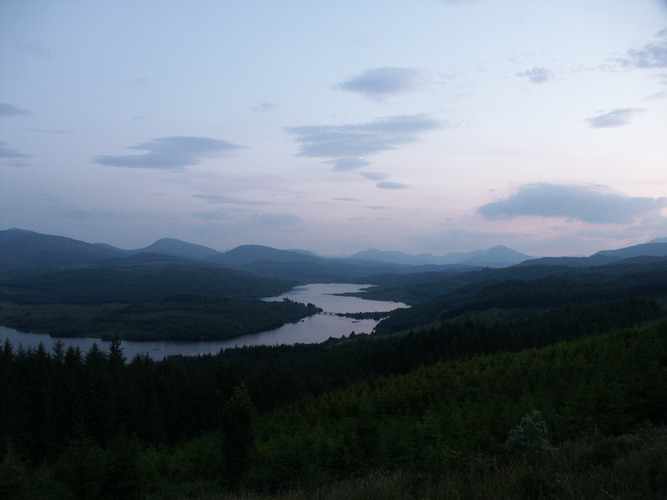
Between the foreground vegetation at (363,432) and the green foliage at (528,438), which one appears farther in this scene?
the green foliage at (528,438)

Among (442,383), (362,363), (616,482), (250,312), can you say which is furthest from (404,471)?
(250,312)

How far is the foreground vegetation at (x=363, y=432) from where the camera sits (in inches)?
343

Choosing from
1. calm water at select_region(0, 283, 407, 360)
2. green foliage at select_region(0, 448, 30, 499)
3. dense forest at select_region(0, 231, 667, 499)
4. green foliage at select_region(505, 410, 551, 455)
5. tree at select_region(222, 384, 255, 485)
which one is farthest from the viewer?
calm water at select_region(0, 283, 407, 360)

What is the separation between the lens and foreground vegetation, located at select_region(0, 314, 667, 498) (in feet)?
28.6

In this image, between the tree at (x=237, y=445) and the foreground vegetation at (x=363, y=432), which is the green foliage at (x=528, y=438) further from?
the tree at (x=237, y=445)

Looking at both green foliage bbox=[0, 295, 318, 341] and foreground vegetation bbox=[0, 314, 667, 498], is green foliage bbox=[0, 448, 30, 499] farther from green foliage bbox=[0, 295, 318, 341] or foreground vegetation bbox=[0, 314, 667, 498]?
green foliage bbox=[0, 295, 318, 341]

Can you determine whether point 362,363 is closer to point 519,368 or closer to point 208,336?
point 519,368

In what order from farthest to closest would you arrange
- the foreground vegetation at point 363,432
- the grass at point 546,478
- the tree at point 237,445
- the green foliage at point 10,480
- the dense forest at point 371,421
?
the tree at point 237,445
the green foliage at point 10,480
the dense forest at point 371,421
the foreground vegetation at point 363,432
the grass at point 546,478

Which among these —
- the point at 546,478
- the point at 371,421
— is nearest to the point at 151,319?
the point at 371,421

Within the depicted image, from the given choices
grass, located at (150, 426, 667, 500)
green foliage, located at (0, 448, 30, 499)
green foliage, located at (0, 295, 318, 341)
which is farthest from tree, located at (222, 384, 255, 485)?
green foliage, located at (0, 295, 318, 341)

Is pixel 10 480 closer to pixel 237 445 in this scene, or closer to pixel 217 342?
pixel 237 445

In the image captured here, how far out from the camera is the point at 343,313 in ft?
642

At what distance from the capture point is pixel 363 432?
62.7ft

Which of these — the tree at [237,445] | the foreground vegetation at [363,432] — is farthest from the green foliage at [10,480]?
the tree at [237,445]
